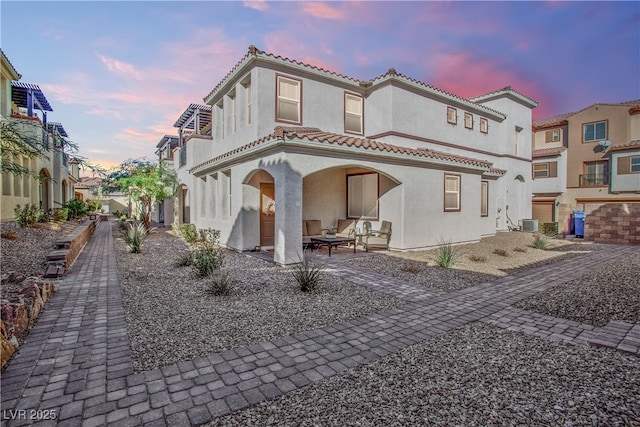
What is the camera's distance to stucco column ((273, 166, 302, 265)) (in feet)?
30.3

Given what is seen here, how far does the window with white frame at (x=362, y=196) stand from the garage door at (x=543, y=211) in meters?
20.6

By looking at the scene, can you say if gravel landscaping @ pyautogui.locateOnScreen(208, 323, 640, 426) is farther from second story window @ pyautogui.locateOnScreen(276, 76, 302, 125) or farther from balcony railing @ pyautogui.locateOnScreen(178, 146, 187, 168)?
balcony railing @ pyautogui.locateOnScreen(178, 146, 187, 168)

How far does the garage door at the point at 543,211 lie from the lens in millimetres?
26875

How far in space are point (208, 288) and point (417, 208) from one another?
28.4ft

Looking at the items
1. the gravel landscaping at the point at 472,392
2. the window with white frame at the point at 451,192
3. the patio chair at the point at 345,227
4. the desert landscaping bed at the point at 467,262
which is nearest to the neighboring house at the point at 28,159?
the gravel landscaping at the point at 472,392

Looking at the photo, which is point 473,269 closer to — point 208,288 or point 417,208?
point 417,208

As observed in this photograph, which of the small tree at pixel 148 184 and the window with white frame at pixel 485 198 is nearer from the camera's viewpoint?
the window with white frame at pixel 485 198

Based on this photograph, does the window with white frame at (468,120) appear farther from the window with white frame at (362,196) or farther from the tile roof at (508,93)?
the window with white frame at (362,196)

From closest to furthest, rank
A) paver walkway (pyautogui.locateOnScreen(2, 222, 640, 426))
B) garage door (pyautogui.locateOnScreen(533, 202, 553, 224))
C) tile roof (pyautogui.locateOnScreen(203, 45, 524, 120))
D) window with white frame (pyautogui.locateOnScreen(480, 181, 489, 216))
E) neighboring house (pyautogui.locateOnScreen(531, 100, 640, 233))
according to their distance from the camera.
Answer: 1. paver walkway (pyautogui.locateOnScreen(2, 222, 640, 426))
2. tile roof (pyautogui.locateOnScreen(203, 45, 524, 120))
3. window with white frame (pyautogui.locateOnScreen(480, 181, 489, 216))
4. garage door (pyautogui.locateOnScreen(533, 202, 553, 224))
5. neighboring house (pyautogui.locateOnScreen(531, 100, 640, 233))

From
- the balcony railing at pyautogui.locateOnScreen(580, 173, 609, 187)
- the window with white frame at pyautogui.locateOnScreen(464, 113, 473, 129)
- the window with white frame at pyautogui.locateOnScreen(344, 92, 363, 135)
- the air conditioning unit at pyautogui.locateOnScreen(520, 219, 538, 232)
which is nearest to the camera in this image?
the window with white frame at pyautogui.locateOnScreen(344, 92, 363, 135)

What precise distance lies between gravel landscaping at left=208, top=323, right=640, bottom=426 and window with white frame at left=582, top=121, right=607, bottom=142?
113 feet

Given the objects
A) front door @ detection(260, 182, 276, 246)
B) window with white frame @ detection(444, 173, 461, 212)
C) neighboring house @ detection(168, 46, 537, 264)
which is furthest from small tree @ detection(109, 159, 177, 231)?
window with white frame @ detection(444, 173, 461, 212)

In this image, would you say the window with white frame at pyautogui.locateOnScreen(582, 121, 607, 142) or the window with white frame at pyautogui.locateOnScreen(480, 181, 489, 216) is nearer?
the window with white frame at pyautogui.locateOnScreen(480, 181, 489, 216)

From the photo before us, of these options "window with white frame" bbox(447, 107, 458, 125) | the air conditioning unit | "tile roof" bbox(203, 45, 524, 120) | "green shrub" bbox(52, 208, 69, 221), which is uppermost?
"tile roof" bbox(203, 45, 524, 120)
